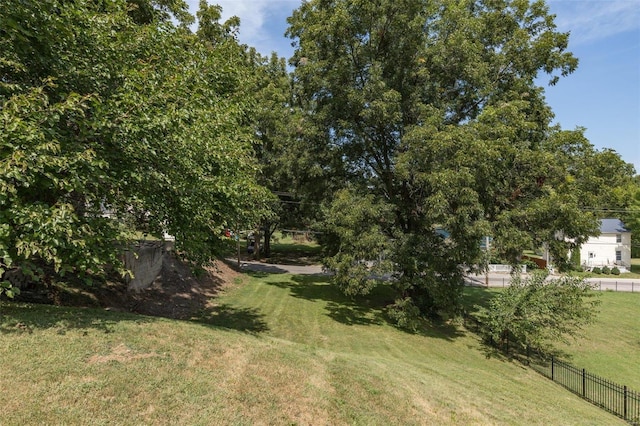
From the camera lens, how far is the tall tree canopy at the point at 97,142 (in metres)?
5.27

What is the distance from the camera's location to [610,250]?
135 feet

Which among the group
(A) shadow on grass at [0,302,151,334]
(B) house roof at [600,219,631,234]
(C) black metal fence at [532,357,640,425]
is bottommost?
(C) black metal fence at [532,357,640,425]

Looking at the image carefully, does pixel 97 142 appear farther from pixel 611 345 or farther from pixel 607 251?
pixel 607 251

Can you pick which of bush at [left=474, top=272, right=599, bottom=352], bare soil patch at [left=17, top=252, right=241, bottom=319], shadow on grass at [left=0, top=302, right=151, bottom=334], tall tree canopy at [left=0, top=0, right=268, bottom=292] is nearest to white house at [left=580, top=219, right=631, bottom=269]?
bush at [left=474, top=272, right=599, bottom=352]

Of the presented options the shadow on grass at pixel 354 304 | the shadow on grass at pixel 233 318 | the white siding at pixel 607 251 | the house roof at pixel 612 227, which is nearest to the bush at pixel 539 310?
the shadow on grass at pixel 354 304

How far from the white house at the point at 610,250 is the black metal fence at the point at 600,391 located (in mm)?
34532

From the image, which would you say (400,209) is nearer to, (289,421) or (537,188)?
(537,188)

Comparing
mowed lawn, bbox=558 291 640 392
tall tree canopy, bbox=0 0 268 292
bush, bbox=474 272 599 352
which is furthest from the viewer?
mowed lawn, bbox=558 291 640 392

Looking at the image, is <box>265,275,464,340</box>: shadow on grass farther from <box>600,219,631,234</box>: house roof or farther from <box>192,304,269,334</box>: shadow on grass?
<box>600,219,631,234</box>: house roof

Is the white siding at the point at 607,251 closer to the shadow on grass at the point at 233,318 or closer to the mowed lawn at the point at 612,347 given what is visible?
the mowed lawn at the point at 612,347

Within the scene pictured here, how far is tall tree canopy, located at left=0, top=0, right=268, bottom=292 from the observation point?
17.3ft

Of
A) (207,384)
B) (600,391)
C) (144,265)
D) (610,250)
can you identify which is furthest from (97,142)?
(610,250)

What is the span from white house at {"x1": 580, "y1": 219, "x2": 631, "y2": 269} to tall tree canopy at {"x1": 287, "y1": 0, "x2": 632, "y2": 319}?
3143cm

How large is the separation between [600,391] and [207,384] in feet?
38.8
